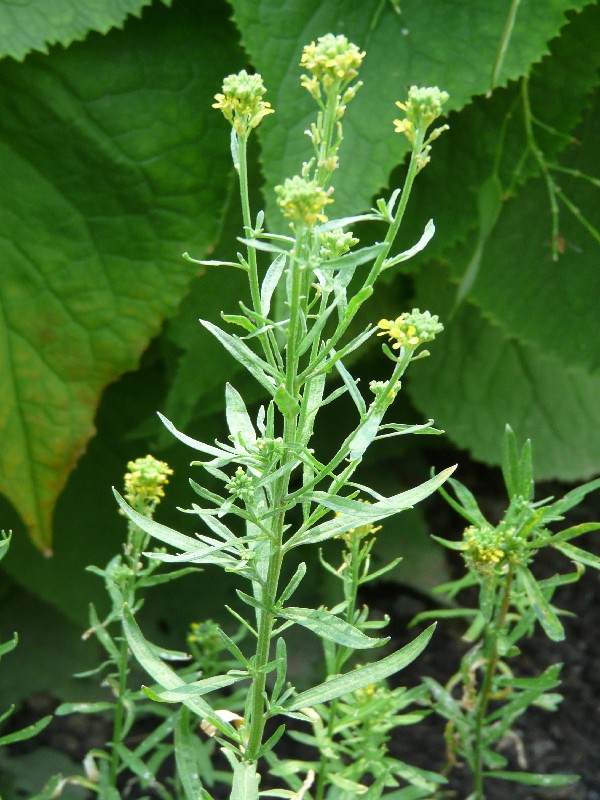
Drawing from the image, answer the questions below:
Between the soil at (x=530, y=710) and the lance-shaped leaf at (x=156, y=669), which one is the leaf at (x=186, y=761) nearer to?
the lance-shaped leaf at (x=156, y=669)

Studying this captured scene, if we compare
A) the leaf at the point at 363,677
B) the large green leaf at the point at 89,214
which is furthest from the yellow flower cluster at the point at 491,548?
the large green leaf at the point at 89,214

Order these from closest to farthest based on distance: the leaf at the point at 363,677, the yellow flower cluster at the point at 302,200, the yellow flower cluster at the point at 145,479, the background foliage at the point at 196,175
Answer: the yellow flower cluster at the point at 302,200 < the leaf at the point at 363,677 < the yellow flower cluster at the point at 145,479 < the background foliage at the point at 196,175

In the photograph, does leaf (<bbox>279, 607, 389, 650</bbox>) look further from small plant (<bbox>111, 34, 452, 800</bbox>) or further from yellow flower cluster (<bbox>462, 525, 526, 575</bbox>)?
yellow flower cluster (<bbox>462, 525, 526, 575</bbox>)

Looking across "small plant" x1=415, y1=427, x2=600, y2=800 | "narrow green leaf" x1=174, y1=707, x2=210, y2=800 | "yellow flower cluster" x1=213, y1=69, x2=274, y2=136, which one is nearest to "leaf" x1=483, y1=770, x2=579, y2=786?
"small plant" x1=415, y1=427, x2=600, y2=800

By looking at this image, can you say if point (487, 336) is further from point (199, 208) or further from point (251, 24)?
point (251, 24)

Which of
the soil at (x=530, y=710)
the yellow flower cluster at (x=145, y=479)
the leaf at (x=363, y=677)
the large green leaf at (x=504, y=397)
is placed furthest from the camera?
the large green leaf at (x=504, y=397)

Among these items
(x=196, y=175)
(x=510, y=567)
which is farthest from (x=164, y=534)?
(x=196, y=175)

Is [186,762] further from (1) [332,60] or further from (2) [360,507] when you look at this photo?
(1) [332,60]
